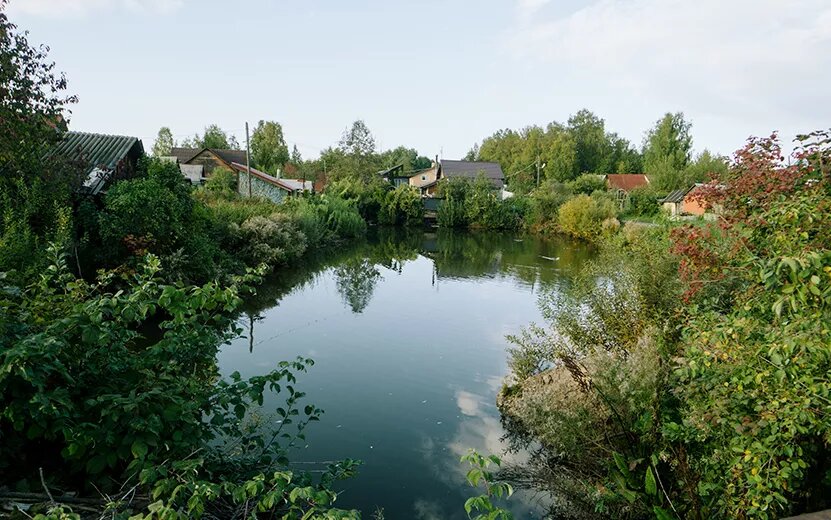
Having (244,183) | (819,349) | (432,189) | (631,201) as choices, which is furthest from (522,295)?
(432,189)

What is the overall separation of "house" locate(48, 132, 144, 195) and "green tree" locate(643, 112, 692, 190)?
1925 inches

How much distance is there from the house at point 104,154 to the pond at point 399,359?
6.22 m

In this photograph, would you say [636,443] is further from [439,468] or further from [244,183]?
[244,183]

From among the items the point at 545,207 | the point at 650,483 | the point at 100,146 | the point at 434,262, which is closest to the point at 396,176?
the point at 545,207

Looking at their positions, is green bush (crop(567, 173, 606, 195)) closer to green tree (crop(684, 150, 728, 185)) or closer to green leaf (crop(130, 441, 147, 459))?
green tree (crop(684, 150, 728, 185))

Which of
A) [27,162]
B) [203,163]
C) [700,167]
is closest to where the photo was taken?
[27,162]

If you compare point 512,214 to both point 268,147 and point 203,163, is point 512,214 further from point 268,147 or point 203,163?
Answer: point 268,147

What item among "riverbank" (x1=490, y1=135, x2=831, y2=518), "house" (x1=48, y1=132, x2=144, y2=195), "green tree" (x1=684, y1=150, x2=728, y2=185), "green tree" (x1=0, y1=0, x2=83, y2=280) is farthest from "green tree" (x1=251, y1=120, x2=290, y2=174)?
"riverbank" (x1=490, y1=135, x2=831, y2=518)

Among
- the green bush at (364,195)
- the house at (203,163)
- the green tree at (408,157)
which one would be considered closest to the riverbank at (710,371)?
the green bush at (364,195)

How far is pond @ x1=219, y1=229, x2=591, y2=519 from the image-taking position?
7.65 m

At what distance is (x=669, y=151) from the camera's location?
56469mm

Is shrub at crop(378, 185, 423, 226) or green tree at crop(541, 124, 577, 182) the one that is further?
green tree at crop(541, 124, 577, 182)

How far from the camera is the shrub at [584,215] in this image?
134ft

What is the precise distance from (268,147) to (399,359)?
57133mm
